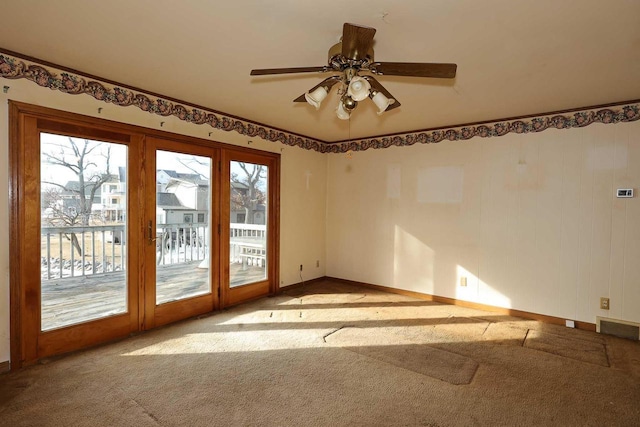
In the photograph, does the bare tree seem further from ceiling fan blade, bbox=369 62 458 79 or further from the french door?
ceiling fan blade, bbox=369 62 458 79

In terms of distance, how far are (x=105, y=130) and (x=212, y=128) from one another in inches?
45.2

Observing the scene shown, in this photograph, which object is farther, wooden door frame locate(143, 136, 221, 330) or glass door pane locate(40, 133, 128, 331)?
wooden door frame locate(143, 136, 221, 330)

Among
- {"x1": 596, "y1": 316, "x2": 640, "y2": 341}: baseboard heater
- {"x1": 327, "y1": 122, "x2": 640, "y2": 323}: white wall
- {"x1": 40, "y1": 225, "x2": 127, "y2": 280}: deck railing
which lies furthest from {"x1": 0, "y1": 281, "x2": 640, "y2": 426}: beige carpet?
{"x1": 40, "y1": 225, "x2": 127, "y2": 280}: deck railing

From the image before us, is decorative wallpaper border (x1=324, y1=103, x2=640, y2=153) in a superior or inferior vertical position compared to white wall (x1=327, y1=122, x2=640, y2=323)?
superior

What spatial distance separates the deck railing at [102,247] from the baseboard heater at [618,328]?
13.8ft

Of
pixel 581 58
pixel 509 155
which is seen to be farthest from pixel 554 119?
pixel 581 58

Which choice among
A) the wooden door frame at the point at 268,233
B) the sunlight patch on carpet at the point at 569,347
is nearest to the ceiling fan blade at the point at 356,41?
the wooden door frame at the point at 268,233

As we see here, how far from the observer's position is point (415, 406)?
2207mm

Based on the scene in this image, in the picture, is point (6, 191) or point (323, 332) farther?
point (323, 332)

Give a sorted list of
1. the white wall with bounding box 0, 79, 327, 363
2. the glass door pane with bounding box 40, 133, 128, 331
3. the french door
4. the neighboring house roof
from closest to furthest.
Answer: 1. the white wall with bounding box 0, 79, 327, 363
2. the french door
3. the glass door pane with bounding box 40, 133, 128, 331
4. the neighboring house roof

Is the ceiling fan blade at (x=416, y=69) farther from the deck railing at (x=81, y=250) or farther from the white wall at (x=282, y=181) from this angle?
the deck railing at (x=81, y=250)

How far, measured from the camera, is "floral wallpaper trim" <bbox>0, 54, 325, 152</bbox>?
8.24 feet

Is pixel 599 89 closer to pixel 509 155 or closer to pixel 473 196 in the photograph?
pixel 509 155

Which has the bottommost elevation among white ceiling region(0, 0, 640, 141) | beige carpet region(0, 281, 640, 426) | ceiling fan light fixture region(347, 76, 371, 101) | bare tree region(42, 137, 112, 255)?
beige carpet region(0, 281, 640, 426)
